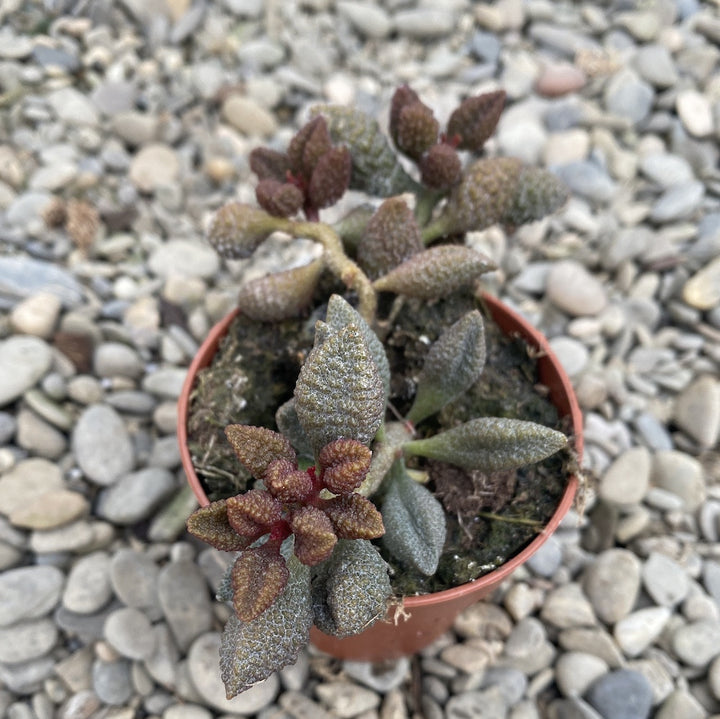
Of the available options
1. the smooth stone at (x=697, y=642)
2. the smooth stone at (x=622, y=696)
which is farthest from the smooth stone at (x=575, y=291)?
the smooth stone at (x=622, y=696)

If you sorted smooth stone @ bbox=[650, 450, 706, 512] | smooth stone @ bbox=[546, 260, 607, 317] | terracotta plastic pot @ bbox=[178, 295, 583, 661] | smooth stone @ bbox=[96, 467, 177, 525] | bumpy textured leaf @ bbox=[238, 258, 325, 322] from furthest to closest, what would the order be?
1. smooth stone @ bbox=[546, 260, 607, 317]
2. smooth stone @ bbox=[650, 450, 706, 512]
3. smooth stone @ bbox=[96, 467, 177, 525]
4. bumpy textured leaf @ bbox=[238, 258, 325, 322]
5. terracotta plastic pot @ bbox=[178, 295, 583, 661]

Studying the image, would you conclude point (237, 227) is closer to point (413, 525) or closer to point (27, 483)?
point (413, 525)

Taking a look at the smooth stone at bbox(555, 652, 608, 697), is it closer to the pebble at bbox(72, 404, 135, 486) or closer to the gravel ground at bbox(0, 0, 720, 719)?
the gravel ground at bbox(0, 0, 720, 719)

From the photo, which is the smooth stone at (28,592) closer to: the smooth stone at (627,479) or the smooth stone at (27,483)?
the smooth stone at (27,483)

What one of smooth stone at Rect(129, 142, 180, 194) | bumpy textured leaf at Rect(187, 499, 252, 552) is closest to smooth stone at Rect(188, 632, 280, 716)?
bumpy textured leaf at Rect(187, 499, 252, 552)

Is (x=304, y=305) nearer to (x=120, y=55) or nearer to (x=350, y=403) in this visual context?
(x=350, y=403)

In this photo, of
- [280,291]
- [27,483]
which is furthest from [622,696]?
[27,483]
